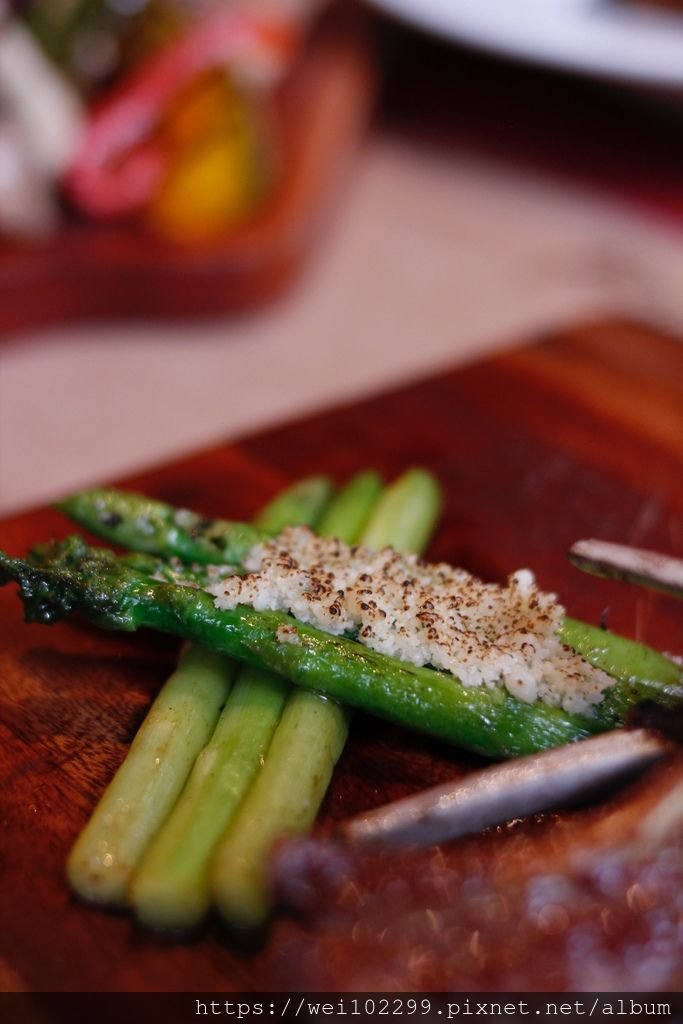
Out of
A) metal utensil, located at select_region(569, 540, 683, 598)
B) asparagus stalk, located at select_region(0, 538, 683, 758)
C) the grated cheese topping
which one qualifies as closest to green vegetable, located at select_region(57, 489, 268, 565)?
the grated cheese topping

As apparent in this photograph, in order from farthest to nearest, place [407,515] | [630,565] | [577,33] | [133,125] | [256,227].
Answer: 1. [577,33]
2. [133,125]
3. [256,227]
4. [407,515]
5. [630,565]

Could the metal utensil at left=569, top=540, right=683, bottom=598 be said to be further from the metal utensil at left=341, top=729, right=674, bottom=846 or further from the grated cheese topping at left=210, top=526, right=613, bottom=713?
the metal utensil at left=341, top=729, right=674, bottom=846

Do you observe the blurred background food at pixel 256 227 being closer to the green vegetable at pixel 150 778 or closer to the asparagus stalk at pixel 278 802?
the green vegetable at pixel 150 778

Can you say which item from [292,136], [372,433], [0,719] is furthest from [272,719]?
[292,136]

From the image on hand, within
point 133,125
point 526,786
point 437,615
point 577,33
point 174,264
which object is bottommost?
point 526,786

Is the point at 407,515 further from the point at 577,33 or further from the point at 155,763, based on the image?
the point at 577,33

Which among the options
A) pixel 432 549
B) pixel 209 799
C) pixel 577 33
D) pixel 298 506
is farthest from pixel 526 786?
pixel 577 33

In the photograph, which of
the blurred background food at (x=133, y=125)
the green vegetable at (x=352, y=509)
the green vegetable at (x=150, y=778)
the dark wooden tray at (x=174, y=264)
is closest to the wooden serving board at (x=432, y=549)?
the green vegetable at (x=150, y=778)
